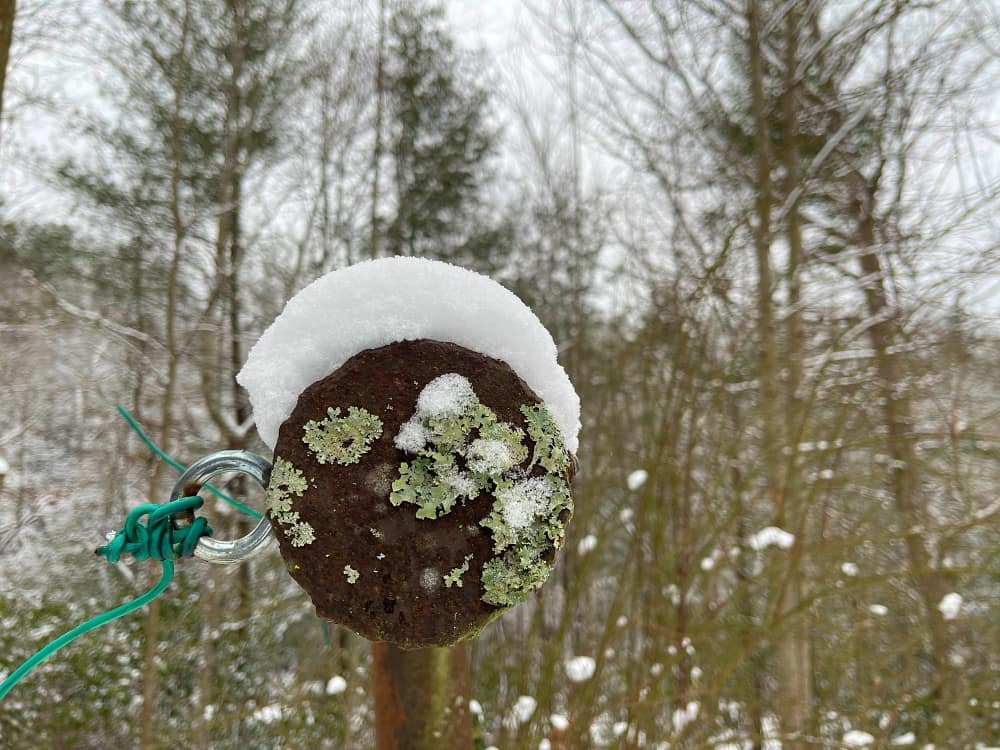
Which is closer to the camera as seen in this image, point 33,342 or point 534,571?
point 534,571

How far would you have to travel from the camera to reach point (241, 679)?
412 centimetres

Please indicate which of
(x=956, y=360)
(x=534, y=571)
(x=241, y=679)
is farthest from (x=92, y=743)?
(x=956, y=360)

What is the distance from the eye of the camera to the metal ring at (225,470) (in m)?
0.50

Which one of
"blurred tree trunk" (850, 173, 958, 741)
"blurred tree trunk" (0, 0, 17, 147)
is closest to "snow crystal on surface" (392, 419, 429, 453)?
"blurred tree trunk" (850, 173, 958, 741)

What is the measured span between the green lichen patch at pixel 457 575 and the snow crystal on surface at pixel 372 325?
14 centimetres

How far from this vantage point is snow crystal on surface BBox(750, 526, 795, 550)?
2.35 m

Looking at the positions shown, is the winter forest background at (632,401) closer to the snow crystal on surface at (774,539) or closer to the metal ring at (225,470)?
the snow crystal on surface at (774,539)

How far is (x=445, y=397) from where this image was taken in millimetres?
465

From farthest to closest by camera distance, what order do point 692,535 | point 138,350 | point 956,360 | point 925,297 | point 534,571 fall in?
point 138,350, point 956,360, point 925,297, point 692,535, point 534,571

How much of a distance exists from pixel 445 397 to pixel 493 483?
7cm

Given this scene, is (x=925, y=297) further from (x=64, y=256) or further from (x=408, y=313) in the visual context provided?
(x=64, y=256)

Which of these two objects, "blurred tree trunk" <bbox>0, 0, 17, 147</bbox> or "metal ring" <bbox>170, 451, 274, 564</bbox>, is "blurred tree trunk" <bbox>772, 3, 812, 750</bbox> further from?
"blurred tree trunk" <bbox>0, 0, 17, 147</bbox>

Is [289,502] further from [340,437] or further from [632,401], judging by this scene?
[632,401]

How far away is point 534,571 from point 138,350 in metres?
3.86
